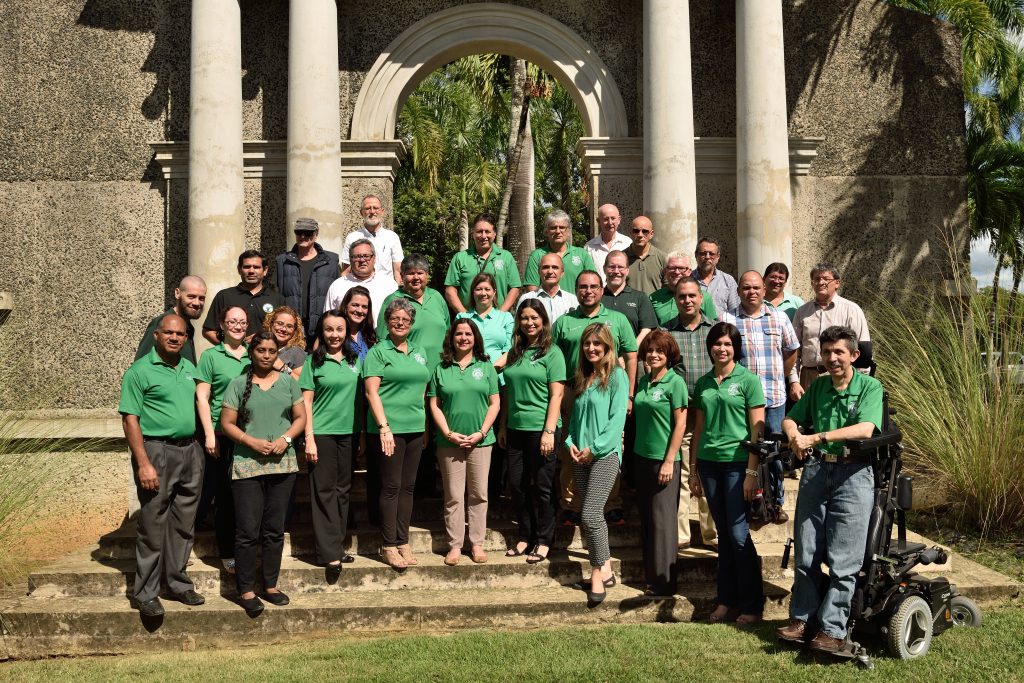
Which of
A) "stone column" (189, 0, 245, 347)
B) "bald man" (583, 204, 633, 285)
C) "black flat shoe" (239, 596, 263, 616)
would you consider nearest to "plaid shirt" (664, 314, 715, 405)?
"bald man" (583, 204, 633, 285)

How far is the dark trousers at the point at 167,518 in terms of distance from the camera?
5.98m

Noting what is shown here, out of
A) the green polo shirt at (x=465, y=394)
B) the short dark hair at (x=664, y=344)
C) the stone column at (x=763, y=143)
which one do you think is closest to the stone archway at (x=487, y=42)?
the stone column at (x=763, y=143)

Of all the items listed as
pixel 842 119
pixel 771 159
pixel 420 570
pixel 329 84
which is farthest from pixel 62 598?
pixel 842 119

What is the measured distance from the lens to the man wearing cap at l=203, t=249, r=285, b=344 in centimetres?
691

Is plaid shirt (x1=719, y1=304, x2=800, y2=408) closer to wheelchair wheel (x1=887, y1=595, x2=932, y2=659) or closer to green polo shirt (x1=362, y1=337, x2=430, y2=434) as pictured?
wheelchair wheel (x1=887, y1=595, x2=932, y2=659)

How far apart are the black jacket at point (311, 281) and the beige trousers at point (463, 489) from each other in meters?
2.04

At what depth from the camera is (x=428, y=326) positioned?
686 cm

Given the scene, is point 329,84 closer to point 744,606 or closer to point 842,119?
point 842,119

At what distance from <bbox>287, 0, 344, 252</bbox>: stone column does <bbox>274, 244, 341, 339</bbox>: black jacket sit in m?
2.35

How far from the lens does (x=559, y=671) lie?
5.14 m

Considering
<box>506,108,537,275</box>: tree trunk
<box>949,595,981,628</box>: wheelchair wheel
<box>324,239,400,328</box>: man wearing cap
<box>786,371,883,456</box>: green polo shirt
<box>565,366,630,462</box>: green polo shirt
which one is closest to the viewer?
<box>786,371,883,456</box>: green polo shirt

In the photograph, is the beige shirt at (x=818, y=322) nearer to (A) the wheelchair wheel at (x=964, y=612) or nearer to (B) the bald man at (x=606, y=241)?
(B) the bald man at (x=606, y=241)

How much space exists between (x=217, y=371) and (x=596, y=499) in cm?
263

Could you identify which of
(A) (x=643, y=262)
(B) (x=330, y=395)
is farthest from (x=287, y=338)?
(A) (x=643, y=262)
